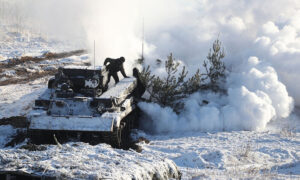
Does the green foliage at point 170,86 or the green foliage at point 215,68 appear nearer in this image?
the green foliage at point 170,86

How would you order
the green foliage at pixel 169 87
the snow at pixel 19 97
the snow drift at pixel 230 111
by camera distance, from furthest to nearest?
the snow at pixel 19 97 < the green foliage at pixel 169 87 < the snow drift at pixel 230 111

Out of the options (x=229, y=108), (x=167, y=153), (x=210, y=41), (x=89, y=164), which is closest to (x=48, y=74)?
(x=210, y=41)

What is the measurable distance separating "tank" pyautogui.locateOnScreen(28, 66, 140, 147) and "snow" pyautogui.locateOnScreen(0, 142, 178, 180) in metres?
3.14

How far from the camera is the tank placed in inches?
385

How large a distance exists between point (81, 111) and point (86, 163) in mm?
5287

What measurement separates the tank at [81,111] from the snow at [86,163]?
3144mm

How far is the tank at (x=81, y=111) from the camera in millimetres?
9781

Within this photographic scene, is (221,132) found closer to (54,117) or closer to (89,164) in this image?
(54,117)

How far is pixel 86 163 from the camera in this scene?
17.0ft

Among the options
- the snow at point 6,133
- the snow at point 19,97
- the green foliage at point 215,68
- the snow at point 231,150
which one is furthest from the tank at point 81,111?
the green foliage at point 215,68

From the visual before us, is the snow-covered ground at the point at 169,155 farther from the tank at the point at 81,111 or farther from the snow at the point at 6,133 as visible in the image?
the tank at the point at 81,111

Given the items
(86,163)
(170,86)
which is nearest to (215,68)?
(170,86)

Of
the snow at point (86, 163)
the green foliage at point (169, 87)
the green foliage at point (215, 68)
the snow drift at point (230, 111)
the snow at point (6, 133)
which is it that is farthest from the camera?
the green foliage at point (215, 68)

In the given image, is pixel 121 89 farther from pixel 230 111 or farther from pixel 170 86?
pixel 230 111
